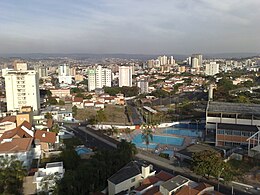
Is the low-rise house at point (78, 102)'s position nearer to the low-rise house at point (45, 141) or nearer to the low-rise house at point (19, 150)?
the low-rise house at point (45, 141)

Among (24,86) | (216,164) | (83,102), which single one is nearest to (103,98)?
(83,102)

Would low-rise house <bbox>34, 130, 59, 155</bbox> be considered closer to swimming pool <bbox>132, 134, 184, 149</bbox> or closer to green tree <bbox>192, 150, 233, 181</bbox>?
swimming pool <bbox>132, 134, 184, 149</bbox>

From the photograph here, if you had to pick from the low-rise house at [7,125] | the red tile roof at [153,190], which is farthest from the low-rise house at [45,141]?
the red tile roof at [153,190]

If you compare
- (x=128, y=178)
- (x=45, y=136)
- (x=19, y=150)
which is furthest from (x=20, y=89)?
(x=128, y=178)

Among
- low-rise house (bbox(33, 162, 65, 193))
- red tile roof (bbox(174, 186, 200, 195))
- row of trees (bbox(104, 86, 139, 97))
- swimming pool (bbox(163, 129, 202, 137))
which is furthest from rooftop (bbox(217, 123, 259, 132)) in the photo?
row of trees (bbox(104, 86, 139, 97))

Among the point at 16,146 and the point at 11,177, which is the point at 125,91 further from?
the point at 11,177

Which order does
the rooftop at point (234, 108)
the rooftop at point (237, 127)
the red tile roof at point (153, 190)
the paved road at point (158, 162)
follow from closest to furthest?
the red tile roof at point (153, 190), the paved road at point (158, 162), the rooftop at point (237, 127), the rooftop at point (234, 108)
